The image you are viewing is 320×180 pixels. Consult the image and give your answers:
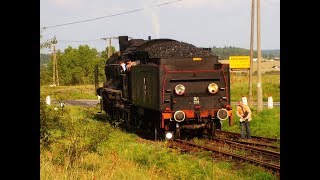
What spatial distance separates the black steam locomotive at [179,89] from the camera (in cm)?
1406

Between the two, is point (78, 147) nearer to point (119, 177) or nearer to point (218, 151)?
point (119, 177)

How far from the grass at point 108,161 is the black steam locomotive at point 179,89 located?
6.95 ft

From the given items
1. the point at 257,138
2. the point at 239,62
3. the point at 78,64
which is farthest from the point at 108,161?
the point at 78,64

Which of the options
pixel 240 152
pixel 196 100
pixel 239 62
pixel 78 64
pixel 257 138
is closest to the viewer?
pixel 240 152

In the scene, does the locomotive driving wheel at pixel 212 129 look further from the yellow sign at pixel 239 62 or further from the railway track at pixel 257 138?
the yellow sign at pixel 239 62

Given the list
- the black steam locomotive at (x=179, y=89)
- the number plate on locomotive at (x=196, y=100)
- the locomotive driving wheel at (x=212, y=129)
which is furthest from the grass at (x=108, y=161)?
the locomotive driving wheel at (x=212, y=129)

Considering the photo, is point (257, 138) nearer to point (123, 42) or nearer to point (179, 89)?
point (179, 89)

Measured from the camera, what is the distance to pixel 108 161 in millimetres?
10086

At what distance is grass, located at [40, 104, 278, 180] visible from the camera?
845 centimetres

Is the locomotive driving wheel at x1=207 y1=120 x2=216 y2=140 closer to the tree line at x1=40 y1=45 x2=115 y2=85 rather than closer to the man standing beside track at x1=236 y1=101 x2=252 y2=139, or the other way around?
the man standing beside track at x1=236 y1=101 x2=252 y2=139

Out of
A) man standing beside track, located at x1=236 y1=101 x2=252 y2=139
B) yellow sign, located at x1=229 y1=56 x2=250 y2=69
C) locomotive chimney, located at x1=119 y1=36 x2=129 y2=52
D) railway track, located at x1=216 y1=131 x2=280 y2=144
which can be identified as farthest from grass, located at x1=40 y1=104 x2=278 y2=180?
yellow sign, located at x1=229 y1=56 x2=250 y2=69

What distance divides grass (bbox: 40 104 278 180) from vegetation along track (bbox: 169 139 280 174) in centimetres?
Result: 40

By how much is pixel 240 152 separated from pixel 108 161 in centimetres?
397
